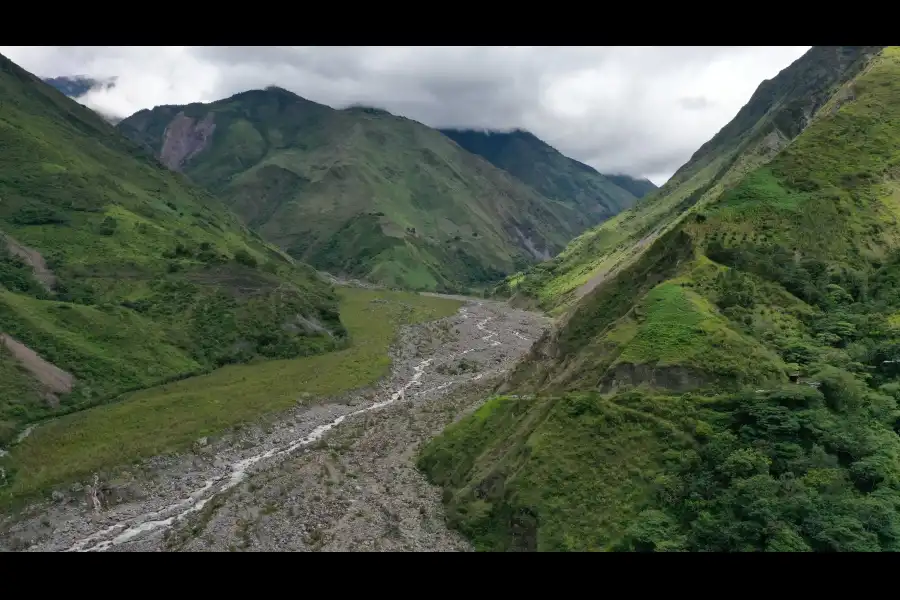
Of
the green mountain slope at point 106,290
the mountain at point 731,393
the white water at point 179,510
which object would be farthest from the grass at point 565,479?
the green mountain slope at point 106,290

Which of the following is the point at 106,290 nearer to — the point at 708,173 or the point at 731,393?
the point at 731,393

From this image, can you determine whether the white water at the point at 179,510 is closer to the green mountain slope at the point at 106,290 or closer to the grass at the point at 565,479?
the grass at the point at 565,479

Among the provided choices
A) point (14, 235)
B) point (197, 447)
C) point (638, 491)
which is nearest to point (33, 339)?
point (197, 447)

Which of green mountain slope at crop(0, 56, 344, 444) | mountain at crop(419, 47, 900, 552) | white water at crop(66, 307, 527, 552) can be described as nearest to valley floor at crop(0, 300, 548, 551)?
white water at crop(66, 307, 527, 552)

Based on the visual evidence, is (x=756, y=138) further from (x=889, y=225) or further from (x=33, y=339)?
(x=33, y=339)

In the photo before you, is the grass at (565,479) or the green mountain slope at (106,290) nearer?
the grass at (565,479)

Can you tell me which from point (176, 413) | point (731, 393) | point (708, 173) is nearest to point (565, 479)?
point (731, 393)
